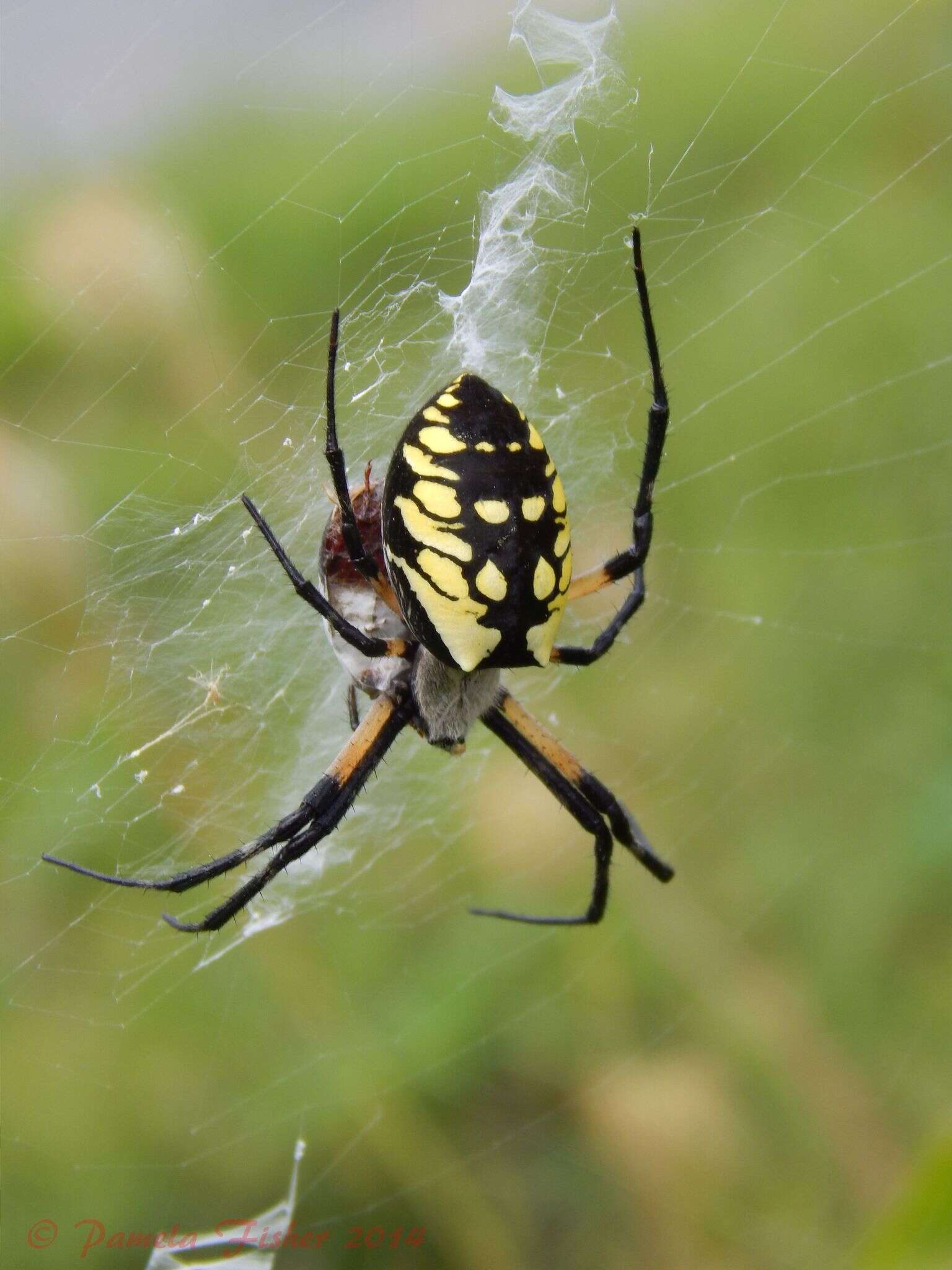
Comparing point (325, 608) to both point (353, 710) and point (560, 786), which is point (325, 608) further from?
point (560, 786)

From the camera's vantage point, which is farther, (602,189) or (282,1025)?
(282,1025)

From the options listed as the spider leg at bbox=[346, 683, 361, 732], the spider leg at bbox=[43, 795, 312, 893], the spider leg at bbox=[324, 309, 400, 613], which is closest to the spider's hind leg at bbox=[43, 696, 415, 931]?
the spider leg at bbox=[43, 795, 312, 893]

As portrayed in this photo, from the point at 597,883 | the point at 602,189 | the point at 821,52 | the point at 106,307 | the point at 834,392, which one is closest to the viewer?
the point at 106,307

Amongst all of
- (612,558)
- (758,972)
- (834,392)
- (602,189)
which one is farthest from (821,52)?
(758,972)

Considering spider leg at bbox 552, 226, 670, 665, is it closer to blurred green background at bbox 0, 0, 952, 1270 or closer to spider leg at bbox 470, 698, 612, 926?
spider leg at bbox 470, 698, 612, 926

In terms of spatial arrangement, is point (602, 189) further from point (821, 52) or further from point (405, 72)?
point (821, 52)

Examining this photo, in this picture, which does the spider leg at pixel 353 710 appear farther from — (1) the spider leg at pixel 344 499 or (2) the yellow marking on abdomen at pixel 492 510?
(2) the yellow marking on abdomen at pixel 492 510
